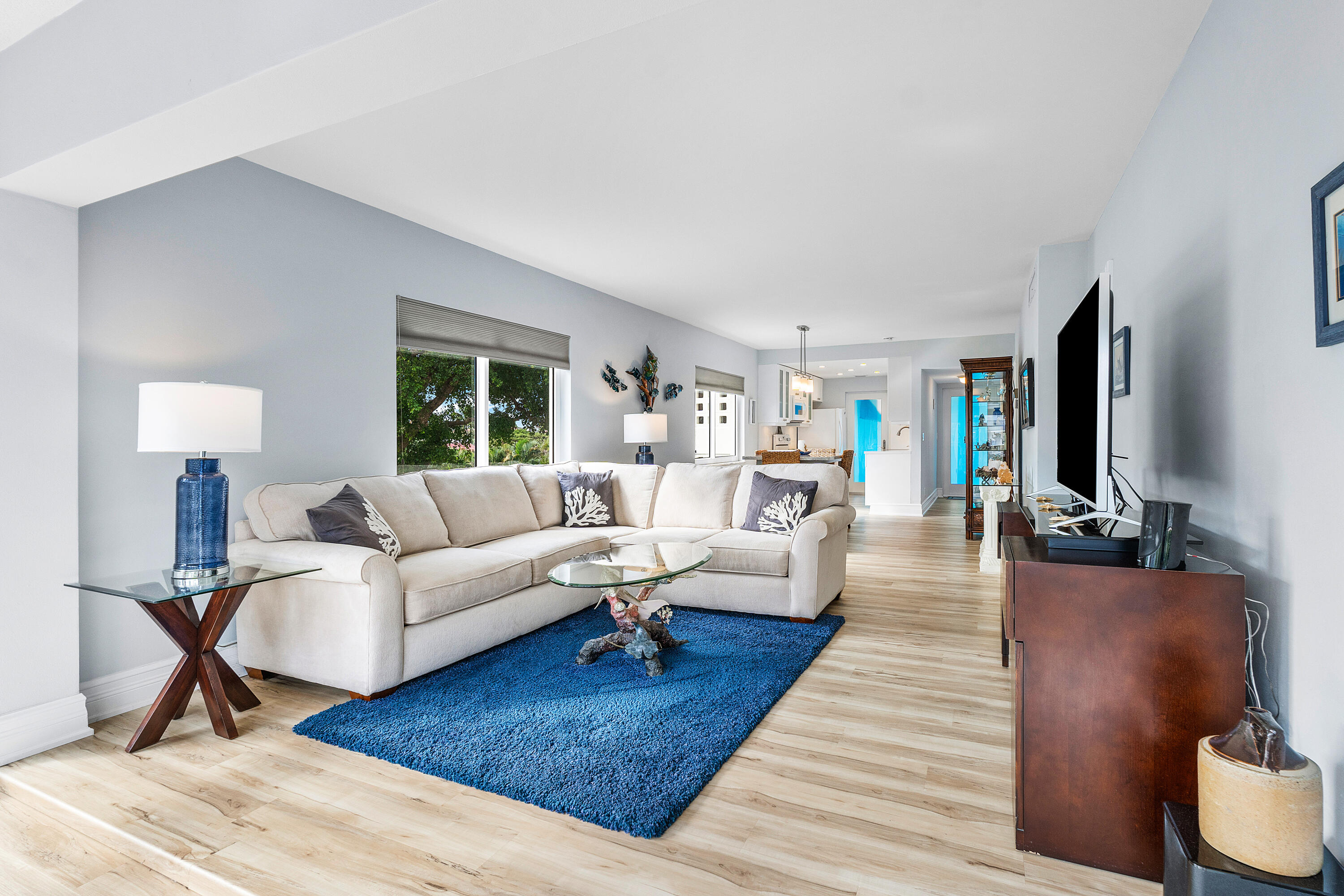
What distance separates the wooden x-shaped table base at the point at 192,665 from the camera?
2369 mm

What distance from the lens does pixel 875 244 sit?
4.66 metres

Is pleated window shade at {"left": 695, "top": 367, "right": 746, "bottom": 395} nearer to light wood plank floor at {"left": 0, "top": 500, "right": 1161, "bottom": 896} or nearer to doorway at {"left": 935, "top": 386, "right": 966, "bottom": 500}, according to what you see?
doorway at {"left": 935, "top": 386, "right": 966, "bottom": 500}

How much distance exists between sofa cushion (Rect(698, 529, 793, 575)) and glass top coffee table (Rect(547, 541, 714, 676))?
1.55ft

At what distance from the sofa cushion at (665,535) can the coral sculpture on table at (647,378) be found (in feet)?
7.45

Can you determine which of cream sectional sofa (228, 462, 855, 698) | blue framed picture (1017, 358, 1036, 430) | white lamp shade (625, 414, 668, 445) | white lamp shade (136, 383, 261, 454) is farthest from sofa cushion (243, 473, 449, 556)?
blue framed picture (1017, 358, 1036, 430)

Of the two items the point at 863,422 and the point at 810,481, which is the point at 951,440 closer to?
the point at 863,422

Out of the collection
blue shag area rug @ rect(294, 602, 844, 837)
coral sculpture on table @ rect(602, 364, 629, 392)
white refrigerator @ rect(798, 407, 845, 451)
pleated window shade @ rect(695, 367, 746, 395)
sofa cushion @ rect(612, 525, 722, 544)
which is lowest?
blue shag area rug @ rect(294, 602, 844, 837)

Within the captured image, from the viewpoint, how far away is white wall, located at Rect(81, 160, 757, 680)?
8.85ft

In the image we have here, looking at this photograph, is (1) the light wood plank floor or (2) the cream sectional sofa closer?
(1) the light wood plank floor

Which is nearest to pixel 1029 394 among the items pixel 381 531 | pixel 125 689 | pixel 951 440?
pixel 381 531

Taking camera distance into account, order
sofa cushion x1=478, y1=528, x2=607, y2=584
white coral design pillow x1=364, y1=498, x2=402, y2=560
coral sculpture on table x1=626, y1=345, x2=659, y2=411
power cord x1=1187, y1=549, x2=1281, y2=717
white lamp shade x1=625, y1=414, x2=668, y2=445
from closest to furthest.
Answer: power cord x1=1187, y1=549, x2=1281, y2=717, white coral design pillow x1=364, y1=498, x2=402, y2=560, sofa cushion x1=478, y1=528, x2=607, y2=584, white lamp shade x1=625, y1=414, x2=668, y2=445, coral sculpture on table x1=626, y1=345, x2=659, y2=411

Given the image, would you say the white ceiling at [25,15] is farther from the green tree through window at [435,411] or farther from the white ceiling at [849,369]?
the white ceiling at [849,369]

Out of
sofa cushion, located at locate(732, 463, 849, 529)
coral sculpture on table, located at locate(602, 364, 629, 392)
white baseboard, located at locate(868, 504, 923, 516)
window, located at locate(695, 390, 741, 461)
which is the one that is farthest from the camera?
white baseboard, located at locate(868, 504, 923, 516)

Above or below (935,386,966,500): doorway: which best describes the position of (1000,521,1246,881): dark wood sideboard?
below
